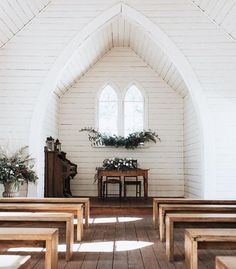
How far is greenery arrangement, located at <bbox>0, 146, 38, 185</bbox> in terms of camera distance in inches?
279

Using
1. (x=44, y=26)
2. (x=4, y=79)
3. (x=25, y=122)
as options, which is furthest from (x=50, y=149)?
(x=44, y=26)

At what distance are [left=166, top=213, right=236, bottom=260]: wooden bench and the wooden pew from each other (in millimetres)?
569

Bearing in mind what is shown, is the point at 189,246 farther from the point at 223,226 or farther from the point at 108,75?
the point at 108,75

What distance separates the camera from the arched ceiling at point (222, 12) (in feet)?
23.3

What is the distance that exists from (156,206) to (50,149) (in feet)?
12.2

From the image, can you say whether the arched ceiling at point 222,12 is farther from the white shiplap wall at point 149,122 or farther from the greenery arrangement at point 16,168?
the greenery arrangement at point 16,168

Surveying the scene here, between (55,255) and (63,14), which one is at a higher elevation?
(63,14)

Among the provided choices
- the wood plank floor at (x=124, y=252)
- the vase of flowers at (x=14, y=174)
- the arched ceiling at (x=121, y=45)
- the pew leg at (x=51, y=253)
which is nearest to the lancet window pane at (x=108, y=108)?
the arched ceiling at (x=121, y=45)

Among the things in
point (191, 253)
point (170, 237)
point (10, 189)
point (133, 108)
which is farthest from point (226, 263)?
point (133, 108)

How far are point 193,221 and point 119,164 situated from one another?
18.9 feet

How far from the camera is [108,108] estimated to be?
34.8 feet

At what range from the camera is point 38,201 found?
214 inches

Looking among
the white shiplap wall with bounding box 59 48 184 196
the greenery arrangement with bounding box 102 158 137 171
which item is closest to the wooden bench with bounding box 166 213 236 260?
the greenery arrangement with bounding box 102 158 137 171

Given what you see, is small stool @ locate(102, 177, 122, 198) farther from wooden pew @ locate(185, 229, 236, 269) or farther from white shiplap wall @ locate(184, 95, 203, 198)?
wooden pew @ locate(185, 229, 236, 269)
